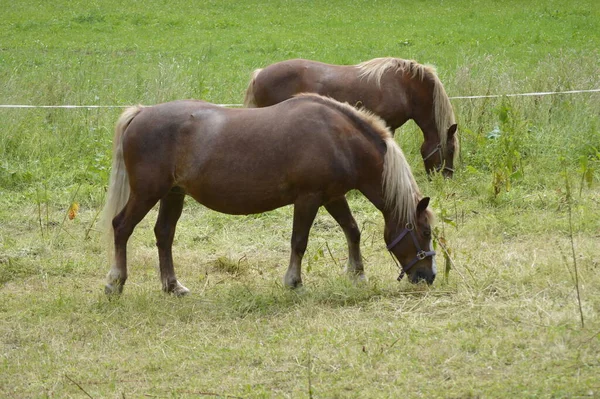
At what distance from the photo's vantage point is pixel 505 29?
22.6 metres

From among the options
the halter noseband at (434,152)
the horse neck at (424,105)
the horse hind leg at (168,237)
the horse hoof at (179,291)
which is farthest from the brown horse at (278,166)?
the halter noseband at (434,152)

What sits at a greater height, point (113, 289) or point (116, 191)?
point (116, 191)

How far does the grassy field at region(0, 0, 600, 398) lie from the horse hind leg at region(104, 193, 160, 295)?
12 centimetres

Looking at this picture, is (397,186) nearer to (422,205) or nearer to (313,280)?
(422,205)

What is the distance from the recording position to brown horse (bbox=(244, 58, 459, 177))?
920 centimetres

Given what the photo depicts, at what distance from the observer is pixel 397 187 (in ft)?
19.7

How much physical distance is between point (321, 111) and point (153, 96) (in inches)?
227

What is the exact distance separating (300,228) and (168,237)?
1.10m

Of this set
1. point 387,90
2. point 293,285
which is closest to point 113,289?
point 293,285

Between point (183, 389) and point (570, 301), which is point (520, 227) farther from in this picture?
point (183, 389)

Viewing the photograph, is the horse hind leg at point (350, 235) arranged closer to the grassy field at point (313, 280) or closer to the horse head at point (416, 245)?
the grassy field at point (313, 280)

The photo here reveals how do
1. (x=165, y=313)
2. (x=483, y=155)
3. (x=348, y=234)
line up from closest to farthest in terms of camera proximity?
(x=165, y=313)
(x=348, y=234)
(x=483, y=155)

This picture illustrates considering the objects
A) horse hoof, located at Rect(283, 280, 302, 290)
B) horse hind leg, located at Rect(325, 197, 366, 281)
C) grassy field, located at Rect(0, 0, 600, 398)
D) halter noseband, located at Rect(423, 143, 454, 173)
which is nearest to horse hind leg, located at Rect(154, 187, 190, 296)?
grassy field, located at Rect(0, 0, 600, 398)

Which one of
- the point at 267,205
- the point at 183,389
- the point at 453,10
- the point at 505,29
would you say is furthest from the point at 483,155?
the point at 453,10
